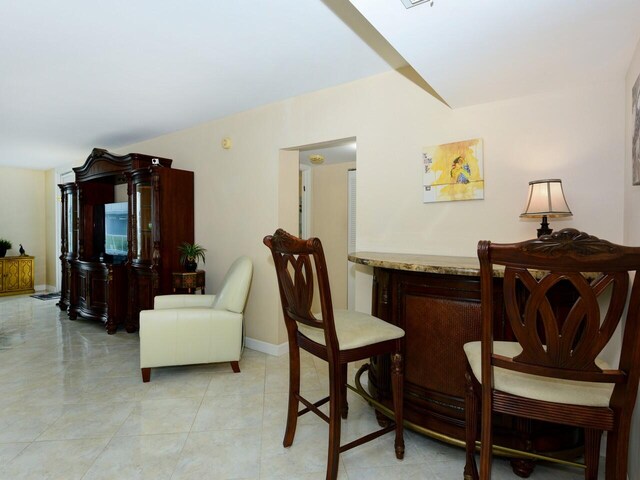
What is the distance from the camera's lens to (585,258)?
3.16 ft

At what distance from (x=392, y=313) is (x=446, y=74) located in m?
1.33

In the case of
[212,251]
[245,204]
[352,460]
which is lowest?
[352,460]

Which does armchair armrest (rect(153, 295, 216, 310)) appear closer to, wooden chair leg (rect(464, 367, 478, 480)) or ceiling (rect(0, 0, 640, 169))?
ceiling (rect(0, 0, 640, 169))

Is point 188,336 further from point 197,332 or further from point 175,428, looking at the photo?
point 175,428

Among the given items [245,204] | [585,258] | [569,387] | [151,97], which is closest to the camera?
[585,258]

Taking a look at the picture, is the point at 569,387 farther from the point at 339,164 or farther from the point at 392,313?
the point at 339,164

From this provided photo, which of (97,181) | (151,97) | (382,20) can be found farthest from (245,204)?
(97,181)

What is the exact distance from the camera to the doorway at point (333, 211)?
4.48 m

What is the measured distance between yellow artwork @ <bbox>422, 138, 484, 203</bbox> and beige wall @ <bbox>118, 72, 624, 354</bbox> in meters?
0.05

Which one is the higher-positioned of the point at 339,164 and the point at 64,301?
the point at 339,164

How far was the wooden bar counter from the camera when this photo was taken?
168cm

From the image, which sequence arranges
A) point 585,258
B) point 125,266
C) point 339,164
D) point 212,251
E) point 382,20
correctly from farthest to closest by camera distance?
point 339,164 < point 125,266 < point 212,251 < point 382,20 < point 585,258

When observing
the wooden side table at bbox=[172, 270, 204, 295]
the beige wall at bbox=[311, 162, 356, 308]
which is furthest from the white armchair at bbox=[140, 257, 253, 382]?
the beige wall at bbox=[311, 162, 356, 308]

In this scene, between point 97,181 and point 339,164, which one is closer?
point 339,164
